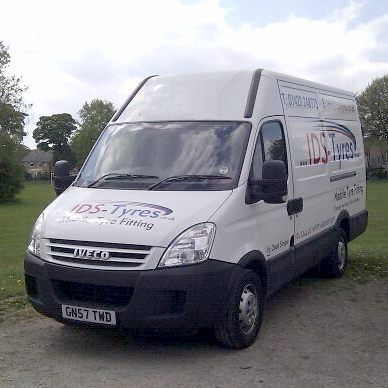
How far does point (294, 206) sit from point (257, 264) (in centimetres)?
121

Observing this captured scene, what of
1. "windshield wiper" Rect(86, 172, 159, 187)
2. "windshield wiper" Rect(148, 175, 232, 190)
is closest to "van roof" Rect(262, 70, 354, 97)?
"windshield wiper" Rect(148, 175, 232, 190)

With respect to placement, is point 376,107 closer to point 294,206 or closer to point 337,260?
point 337,260

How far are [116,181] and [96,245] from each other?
1074 mm

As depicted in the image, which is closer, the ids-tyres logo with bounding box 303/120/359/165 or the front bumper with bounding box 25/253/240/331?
the front bumper with bounding box 25/253/240/331

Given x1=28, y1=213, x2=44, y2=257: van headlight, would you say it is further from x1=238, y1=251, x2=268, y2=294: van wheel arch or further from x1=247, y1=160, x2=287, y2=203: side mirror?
x1=247, y1=160, x2=287, y2=203: side mirror

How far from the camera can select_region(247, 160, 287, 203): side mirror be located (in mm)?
5711

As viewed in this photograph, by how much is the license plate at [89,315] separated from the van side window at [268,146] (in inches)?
78.1

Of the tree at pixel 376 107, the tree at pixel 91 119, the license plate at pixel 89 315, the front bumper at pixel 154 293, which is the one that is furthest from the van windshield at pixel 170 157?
the tree at pixel 91 119

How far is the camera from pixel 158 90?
6.97 meters

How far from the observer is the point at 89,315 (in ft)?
17.3

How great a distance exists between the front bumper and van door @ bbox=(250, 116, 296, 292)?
908 millimetres

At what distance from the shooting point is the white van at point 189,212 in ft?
16.9

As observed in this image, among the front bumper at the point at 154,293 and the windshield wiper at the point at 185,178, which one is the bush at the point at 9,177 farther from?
the front bumper at the point at 154,293

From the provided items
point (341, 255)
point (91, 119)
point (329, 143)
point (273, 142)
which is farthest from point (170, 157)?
point (91, 119)
